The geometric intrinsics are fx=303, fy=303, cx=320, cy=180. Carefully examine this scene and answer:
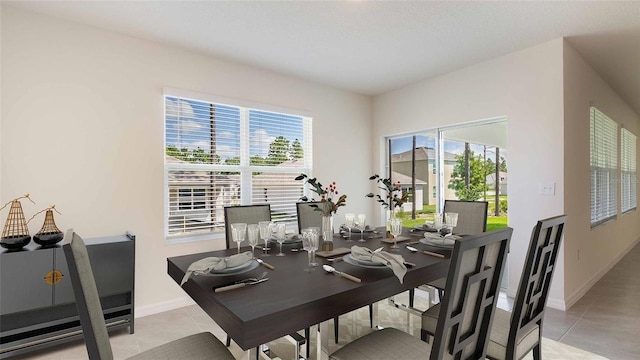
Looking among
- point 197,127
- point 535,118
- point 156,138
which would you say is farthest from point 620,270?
point 156,138

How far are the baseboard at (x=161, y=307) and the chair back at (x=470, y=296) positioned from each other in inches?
114

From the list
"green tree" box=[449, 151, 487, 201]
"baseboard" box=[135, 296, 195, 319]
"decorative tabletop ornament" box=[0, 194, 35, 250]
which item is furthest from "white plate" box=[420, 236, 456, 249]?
"decorative tabletop ornament" box=[0, 194, 35, 250]

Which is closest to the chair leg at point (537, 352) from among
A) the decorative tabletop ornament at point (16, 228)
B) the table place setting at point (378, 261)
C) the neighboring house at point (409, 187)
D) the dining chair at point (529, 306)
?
the dining chair at point (529, 306)

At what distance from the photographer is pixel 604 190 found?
14.6 ft

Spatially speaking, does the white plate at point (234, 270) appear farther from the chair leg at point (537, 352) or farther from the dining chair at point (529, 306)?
the chair leg at point (537, 352)

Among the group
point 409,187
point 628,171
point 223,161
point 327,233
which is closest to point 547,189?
point 409,187

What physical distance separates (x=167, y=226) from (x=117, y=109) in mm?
1260

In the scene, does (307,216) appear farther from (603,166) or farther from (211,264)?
(603,166)

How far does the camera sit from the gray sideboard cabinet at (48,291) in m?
2.18

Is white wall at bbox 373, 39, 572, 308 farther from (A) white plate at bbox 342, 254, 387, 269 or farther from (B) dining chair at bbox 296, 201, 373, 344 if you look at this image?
(A) white plate at bbox 342, 254, 387, 269

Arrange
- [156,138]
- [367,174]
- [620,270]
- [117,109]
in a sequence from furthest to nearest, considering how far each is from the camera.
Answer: [367,174] → [620,270] → [156,138] → [117,109]

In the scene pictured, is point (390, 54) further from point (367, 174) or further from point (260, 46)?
point (367, 174)

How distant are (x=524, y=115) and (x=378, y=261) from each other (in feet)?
9.40

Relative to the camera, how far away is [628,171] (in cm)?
582
